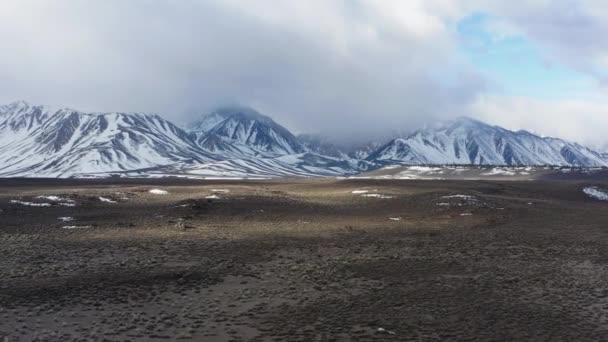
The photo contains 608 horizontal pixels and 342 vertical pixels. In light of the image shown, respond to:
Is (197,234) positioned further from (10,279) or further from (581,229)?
(581,229)

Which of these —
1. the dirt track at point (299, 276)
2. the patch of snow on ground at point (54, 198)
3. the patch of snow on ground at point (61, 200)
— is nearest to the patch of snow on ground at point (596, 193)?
the dirt track at point (299, 276)

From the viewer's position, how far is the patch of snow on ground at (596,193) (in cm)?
9042

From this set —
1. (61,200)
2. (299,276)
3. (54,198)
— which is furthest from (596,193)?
(54,198)

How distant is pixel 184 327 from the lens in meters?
21.2

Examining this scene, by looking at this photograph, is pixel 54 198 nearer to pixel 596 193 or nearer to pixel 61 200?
pixel 61 200

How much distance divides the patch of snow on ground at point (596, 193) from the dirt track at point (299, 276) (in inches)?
1504

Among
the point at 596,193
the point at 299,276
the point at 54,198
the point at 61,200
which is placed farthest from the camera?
the point at 596,193

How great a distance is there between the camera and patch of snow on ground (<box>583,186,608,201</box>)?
9042 cm

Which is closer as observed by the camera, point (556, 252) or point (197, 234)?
point (556, 252)

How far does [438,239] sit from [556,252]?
9.07 meters

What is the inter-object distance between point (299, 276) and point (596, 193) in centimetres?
8344

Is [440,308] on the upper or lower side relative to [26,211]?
lower

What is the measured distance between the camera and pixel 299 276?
30375 mm

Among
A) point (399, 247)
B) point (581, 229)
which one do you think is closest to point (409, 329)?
point (399, 247)
